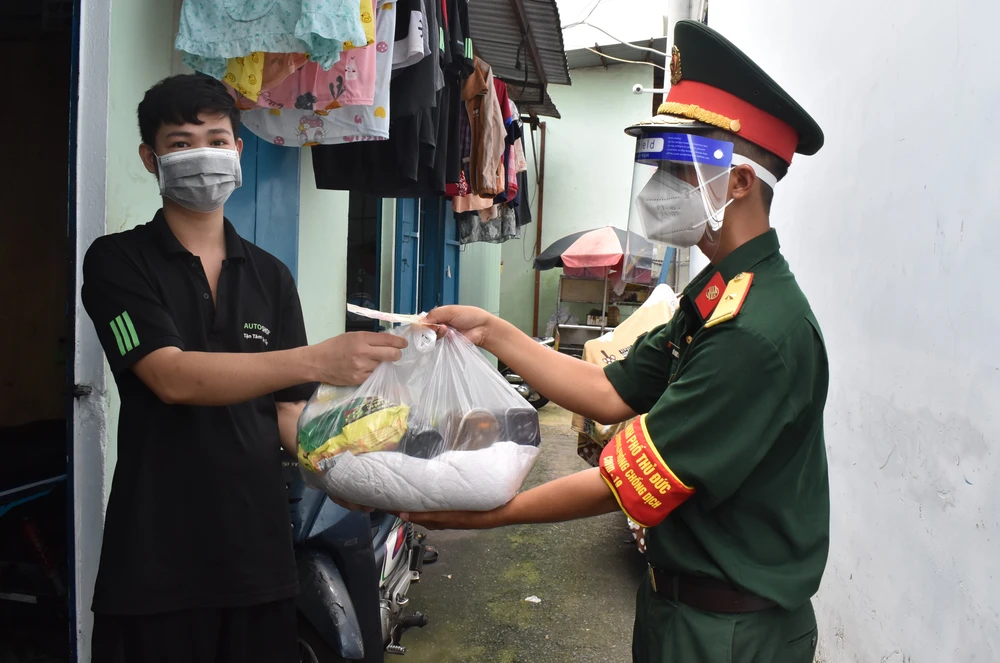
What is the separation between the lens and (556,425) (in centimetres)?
827

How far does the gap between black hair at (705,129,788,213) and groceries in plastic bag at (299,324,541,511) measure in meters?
0.71

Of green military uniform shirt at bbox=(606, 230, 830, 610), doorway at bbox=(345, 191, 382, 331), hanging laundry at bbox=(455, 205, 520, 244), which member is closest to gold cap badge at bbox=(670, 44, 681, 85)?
green military uniform shirt at bbox=(606, 230, 830, 610)

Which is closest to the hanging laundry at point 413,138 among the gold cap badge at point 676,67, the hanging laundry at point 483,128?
the hanging laundry at point 483,128

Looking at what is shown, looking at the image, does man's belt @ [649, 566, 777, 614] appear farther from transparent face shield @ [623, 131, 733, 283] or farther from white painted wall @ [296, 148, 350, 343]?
white painted wall @ [296, 148, 350, 343]

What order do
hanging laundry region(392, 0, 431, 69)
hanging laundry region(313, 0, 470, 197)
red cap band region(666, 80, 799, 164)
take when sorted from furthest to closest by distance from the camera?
hanging laundry region(313, 0, 470, 197)
hanging laundry region(392, 0, 431, 69)
red cap band region(666, 80, 799, 164)

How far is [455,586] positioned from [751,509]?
287 cm

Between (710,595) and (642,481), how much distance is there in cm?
26

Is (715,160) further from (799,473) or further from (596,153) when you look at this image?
(596,153)

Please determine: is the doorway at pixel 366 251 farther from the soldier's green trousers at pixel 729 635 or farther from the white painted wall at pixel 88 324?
the soldier's green trousers at pixel 729 635

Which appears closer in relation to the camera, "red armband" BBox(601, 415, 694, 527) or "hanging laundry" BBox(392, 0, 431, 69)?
"red armband" BBox(601, 415, 694, 527)

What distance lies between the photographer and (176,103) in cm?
151

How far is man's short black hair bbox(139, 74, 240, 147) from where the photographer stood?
151 centimetres

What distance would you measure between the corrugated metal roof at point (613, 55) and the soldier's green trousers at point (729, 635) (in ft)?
36.4

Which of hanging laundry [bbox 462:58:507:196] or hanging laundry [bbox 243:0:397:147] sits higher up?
hanging laundry [bbox 462:58:507:196]
